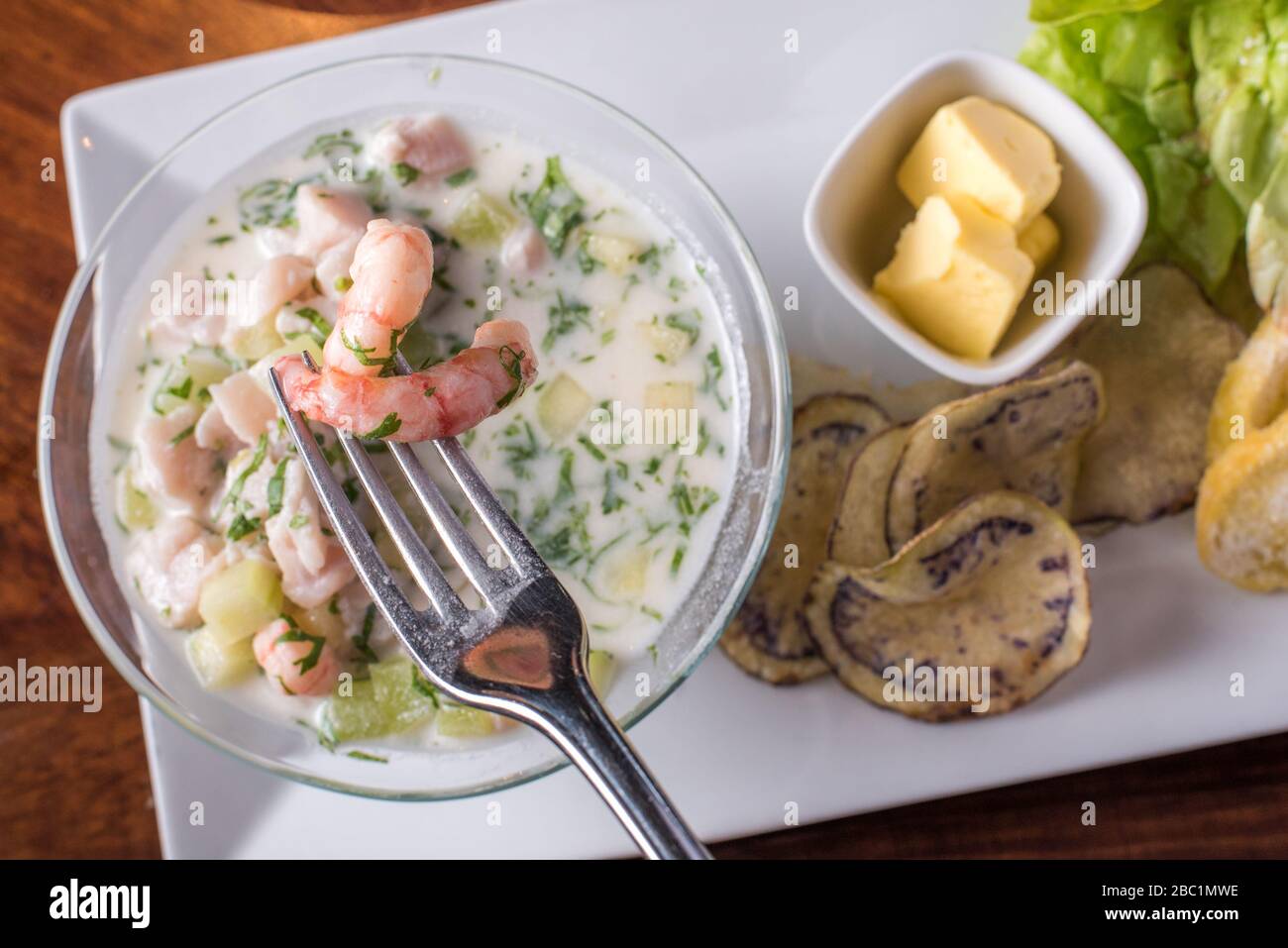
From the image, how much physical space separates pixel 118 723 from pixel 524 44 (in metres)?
1.77

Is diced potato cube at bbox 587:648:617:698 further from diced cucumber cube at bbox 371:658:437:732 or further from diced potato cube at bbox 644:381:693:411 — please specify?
diced potato cube at bbox 644:381:693:411

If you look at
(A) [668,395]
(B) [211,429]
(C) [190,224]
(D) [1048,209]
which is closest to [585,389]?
(A) [668,395]

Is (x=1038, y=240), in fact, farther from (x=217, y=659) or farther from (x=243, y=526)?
(x=217, y=659)

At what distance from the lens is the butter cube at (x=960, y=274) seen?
2.19m

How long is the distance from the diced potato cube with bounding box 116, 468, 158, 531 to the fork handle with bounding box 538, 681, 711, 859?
107cm

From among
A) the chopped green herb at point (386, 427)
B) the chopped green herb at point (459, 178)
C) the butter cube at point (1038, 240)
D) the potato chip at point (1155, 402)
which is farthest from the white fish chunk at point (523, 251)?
the potato chip at point (1155, 402)

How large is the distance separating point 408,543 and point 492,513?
16 cm

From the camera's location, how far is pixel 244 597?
2.15m

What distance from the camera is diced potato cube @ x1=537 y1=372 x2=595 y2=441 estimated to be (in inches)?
87.0

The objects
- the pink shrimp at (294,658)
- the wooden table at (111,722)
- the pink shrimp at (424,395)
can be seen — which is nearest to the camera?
the pink shrimp at (424,395)

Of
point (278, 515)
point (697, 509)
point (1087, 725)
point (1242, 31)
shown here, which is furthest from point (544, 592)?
point (1242, 31)

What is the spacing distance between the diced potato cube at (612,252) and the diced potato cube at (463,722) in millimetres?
877

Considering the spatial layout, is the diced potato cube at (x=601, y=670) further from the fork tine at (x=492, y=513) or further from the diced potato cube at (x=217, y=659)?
the diced potato cube at (x=217, y=659)

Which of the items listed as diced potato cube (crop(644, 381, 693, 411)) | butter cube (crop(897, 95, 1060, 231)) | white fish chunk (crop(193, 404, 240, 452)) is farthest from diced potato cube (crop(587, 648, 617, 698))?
butter cube (crop(897, 95, 1060, 231))
